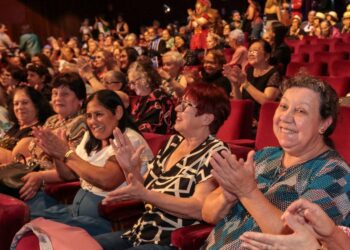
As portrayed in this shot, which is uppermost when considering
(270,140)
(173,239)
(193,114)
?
(193,114)

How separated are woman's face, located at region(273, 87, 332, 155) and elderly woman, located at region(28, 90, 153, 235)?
3.17 feet

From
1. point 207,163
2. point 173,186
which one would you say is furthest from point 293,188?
point 173,186

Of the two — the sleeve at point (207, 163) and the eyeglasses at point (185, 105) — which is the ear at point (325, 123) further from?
the eyeglasses at point (185, 105)

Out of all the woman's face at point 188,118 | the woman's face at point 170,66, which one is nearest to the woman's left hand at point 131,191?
the woman's face at point 188,118

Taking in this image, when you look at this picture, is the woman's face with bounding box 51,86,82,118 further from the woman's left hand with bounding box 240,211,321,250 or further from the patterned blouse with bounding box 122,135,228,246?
the woman's left hand with bounding box 240,211,321,250

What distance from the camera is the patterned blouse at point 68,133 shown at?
3.26 meters

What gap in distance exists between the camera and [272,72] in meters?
Result: 4.18

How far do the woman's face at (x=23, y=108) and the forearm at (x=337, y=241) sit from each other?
2474mm

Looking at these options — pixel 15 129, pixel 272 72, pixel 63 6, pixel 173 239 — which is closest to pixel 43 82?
pixel 15 129

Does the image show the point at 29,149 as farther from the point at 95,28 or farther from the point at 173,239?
the point at 95,28

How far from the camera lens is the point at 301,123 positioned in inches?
73.8

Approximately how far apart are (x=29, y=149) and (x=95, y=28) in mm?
11873

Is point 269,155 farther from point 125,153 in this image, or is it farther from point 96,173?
point 96,173

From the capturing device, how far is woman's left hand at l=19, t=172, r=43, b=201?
117 inches
